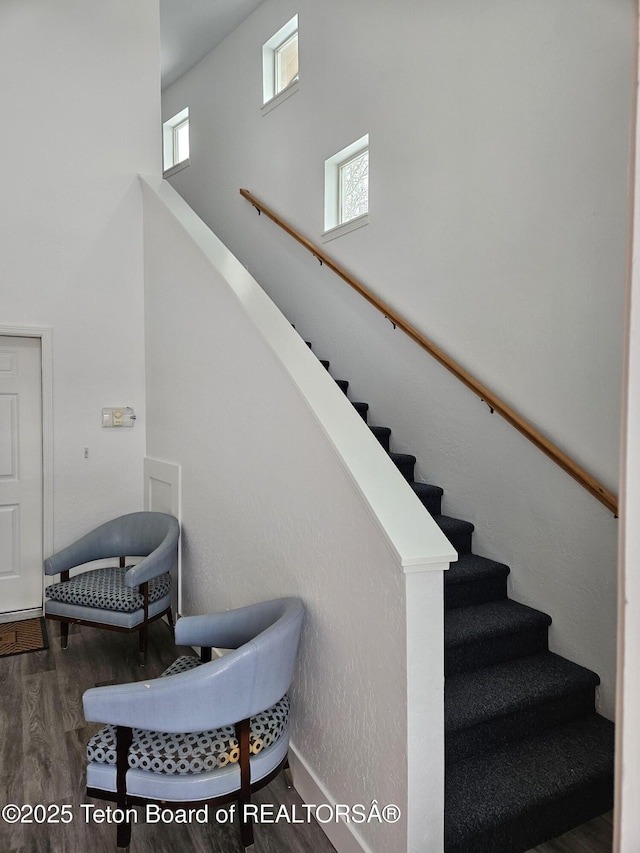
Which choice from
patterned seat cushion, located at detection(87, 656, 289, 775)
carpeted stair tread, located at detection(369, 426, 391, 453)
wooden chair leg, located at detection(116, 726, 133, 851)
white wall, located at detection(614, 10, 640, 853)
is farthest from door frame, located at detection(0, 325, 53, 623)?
white wall, located at detection(614, 10, 640, 853)

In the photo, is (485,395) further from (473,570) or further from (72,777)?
(72,777)

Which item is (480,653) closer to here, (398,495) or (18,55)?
(398,495)

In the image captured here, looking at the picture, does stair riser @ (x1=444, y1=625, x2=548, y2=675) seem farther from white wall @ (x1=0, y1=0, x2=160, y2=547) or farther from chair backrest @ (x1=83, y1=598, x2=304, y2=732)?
white wall @ (x1=0, y1=0, x2=160, y2=547)

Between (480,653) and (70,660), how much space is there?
2.44m

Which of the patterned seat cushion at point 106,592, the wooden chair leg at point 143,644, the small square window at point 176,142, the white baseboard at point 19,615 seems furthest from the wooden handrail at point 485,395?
the white baseboard at point 19,615

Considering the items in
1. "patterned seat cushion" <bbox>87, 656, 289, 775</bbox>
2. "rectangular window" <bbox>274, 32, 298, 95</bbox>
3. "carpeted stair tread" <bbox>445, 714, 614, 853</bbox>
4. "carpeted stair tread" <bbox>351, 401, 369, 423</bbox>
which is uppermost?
"rectangular window" <bbox>274, 32, 298, 95</bbox>

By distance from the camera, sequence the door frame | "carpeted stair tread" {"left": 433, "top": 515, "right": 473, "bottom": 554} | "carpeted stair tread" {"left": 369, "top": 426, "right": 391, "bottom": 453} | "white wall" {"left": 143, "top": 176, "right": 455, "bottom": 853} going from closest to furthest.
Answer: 1. "white wall" {"left": 143, "top": 176, "right": 455, "bottom": 853}
2. "carpeted stair tread" {"left": 433, "top": 515, "right": 473, "bottom": 554}
3. "carpeted stair tread" {"left": 369, "top": 426, "right": 391, "bottom": 453}
4. the door frame

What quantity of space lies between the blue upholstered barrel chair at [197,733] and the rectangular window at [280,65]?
15.1 feet

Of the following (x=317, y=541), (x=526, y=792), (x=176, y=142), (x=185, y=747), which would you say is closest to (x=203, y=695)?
(x=185, y=747)

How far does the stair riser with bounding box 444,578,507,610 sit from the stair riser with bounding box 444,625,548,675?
10.6 inches

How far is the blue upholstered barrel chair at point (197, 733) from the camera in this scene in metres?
1.82

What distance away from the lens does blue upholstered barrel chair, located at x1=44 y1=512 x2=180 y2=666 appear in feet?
10.9

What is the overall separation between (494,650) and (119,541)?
2.63 meters

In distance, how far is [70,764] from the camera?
2.44m
